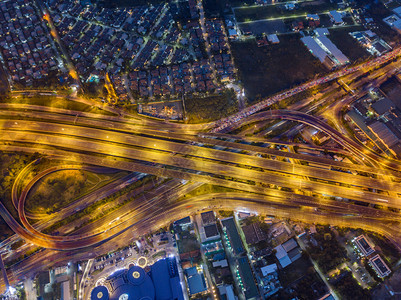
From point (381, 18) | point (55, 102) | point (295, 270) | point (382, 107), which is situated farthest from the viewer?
point (381, 18)

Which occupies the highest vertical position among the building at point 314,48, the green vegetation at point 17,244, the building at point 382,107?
the building at point 314,48

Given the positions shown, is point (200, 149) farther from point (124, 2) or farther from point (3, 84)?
point (3, 84)

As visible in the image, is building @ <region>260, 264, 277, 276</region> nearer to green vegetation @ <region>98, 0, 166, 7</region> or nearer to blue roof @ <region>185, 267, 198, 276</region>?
blue roof @ <region>185, 267, 198, 276</region>

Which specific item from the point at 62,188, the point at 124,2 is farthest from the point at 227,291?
the point at 124,2

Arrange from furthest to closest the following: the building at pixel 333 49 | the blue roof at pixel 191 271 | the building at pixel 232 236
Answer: the building at pixel 333 49
the building at pixel 232 236
the blue roof at pixel 191 271

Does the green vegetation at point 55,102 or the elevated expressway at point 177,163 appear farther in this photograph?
the green vegetation at point 55,102

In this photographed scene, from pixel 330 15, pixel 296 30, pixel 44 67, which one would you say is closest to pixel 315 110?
pixel 296 30

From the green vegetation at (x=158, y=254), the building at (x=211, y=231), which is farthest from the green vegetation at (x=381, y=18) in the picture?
the green vegetation at (x=158, y=254)

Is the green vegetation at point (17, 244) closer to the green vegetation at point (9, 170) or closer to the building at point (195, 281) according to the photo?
the green vegetation at point (9, 170)
